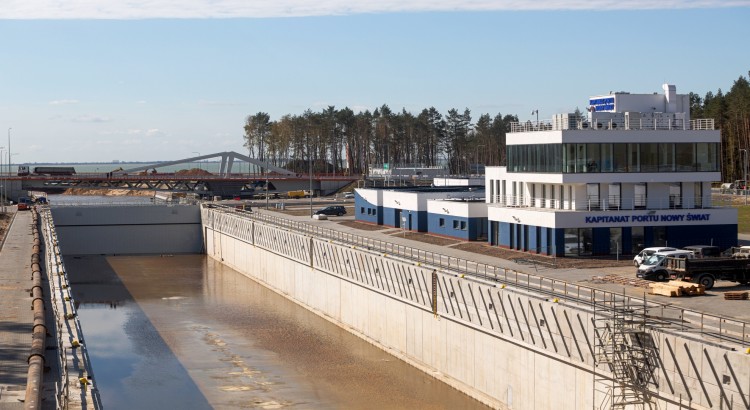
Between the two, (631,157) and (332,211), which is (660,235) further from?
(332,211)

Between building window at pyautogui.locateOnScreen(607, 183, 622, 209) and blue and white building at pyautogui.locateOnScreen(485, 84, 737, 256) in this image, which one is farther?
building window at pyautogui.locateOnScreen(607, 183, 622, 209)

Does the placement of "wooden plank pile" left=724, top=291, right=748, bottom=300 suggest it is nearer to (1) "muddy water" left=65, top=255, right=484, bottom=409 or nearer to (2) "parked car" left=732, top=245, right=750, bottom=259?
(2) "parked car" left=732, top=245, right=750, bottom=259

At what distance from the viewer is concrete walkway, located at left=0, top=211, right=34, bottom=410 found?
29.2 m

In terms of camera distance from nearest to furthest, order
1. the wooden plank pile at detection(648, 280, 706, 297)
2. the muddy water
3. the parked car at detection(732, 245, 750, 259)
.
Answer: the wooden plank pile at detection(648, 280, 706, 297)
the muddy water
the parked car at detection(732, 245, 750, 259)

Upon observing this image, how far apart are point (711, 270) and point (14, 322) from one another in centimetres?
2996

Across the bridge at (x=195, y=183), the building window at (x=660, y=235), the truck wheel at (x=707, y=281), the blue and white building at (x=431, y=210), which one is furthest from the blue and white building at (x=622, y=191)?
the bridge at (x=195, y=183)

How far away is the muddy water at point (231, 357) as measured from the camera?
44.3 metres

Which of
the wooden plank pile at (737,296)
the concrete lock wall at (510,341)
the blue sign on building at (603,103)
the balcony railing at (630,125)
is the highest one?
the blue sign on building at (603,103)

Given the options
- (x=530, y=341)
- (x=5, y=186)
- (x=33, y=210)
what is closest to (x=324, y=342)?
(x=530, y=341)

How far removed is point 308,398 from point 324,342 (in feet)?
43.1

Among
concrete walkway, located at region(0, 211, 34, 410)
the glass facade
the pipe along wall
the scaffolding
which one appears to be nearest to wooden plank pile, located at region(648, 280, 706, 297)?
the scaffolding

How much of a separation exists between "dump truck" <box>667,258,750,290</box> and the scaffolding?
Result: 13295 millimetres

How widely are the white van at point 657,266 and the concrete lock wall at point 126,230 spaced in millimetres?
73864

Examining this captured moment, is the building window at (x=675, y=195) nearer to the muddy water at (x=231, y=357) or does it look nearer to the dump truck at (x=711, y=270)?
the dump truck at (x=711, y=270)
